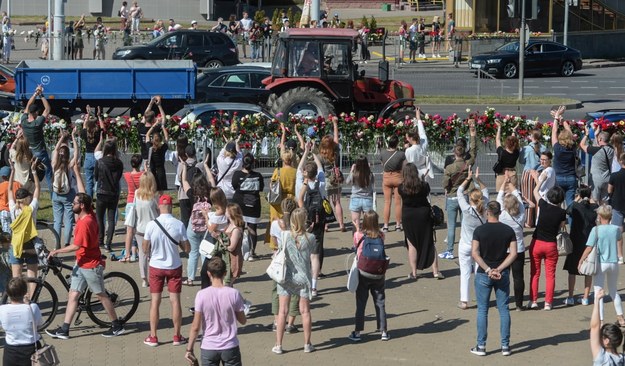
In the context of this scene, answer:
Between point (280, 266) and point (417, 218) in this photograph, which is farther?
point (417, 218)

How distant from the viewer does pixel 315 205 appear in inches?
579

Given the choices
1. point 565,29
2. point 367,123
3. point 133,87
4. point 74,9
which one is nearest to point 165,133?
point 367,123

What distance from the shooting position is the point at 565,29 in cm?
4619

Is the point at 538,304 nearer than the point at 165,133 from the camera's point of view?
Yes

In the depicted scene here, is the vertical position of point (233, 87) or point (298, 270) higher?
point (233, 87)

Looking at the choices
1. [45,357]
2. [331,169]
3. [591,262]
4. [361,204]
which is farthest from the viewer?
[331,169]

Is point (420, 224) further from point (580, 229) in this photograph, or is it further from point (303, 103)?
point (303, 103)

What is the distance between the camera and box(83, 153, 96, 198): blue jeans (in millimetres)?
18219

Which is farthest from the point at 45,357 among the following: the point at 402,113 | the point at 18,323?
the point at 402,113

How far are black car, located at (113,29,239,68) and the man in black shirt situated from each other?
89.2 feet

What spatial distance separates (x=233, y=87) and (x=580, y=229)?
15.8 metres

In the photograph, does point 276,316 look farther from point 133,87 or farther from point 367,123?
point 133,87

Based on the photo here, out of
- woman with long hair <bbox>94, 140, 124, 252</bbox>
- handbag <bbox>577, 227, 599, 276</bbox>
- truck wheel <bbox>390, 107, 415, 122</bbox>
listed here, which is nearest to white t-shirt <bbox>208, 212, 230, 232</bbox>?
woman with long hair <bbox>94, 140, 124, 252</bbox>

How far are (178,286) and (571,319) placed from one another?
15.2 feet
